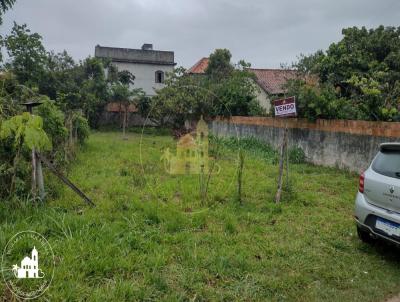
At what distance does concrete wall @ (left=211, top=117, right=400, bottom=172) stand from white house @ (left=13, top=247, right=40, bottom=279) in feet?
16.5

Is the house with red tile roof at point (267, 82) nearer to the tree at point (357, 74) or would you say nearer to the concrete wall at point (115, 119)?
the tree at point (357, 74)

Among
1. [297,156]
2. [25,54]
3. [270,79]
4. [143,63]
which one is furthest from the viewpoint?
[143,63]

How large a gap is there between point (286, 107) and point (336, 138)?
10.8 feet

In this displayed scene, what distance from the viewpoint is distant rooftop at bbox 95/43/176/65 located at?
2733 centimetres

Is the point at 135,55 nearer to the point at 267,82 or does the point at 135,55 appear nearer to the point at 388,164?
the point at 267,82

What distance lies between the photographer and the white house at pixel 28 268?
8.73 ft

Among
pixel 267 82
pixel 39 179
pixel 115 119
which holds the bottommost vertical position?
pixel 39 179

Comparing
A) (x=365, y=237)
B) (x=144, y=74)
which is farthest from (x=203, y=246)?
(x=144, y=74)

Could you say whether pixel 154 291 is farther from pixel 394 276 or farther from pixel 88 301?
pixel 394 276

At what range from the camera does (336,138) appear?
8.07 meters

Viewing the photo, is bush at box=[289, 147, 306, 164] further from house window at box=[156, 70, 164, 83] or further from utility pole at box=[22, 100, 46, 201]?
house window at box=[156, 70, 164, 83]

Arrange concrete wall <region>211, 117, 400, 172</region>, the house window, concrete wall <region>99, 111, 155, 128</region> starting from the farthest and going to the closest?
the house window
concrete wall <region>99, 111, 155, 128</region>
concrete wall <region>211, 117, 400, 172</region>

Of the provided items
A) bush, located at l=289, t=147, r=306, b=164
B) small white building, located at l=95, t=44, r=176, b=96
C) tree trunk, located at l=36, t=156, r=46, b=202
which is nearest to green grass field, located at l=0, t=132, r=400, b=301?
tree trunk, located at l=36, t=156, r=46, b=202

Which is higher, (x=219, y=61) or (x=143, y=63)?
(x=143, y=63)
